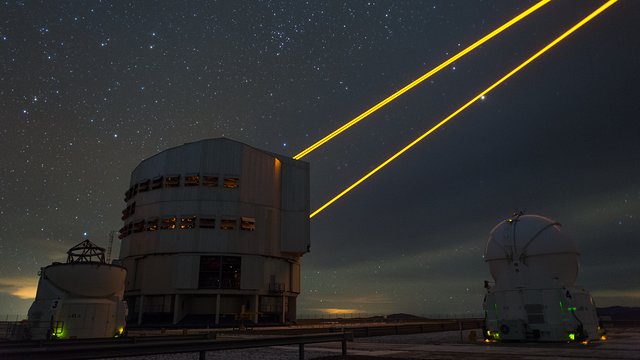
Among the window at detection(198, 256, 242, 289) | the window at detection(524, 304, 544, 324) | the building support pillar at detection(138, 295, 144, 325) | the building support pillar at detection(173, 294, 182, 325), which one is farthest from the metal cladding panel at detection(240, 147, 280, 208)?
the window at detection(524, 304, 544, 324)

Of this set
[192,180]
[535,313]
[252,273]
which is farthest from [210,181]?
[535,313]

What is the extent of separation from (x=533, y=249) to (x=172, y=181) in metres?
43.8

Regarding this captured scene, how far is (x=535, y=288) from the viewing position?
22.9 metres

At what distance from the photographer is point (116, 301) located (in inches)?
1158

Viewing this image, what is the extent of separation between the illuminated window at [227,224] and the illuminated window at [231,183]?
429cm

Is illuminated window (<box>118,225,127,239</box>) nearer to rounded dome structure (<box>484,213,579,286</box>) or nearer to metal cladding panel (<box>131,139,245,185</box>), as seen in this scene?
metal cladding panel (<box>131,139,245,185</box>)

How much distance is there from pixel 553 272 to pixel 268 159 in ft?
132

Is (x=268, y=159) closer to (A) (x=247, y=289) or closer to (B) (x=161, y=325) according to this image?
(A) (x=247, y=289)

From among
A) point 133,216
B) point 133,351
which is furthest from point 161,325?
point 133,351

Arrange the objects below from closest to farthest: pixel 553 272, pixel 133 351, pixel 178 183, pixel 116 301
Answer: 1. pixel 133 351
2. pixel 553 272
3. pixel 116 301
4. pixel 178 183

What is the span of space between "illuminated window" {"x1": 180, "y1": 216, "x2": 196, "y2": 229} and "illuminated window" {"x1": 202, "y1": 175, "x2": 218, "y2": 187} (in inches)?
178

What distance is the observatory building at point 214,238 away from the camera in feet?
168

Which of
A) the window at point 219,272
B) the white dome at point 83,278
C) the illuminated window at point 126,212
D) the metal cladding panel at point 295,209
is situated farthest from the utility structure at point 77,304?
the illuminated window at point 126,212

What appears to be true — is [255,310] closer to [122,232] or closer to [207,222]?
[207,222]
